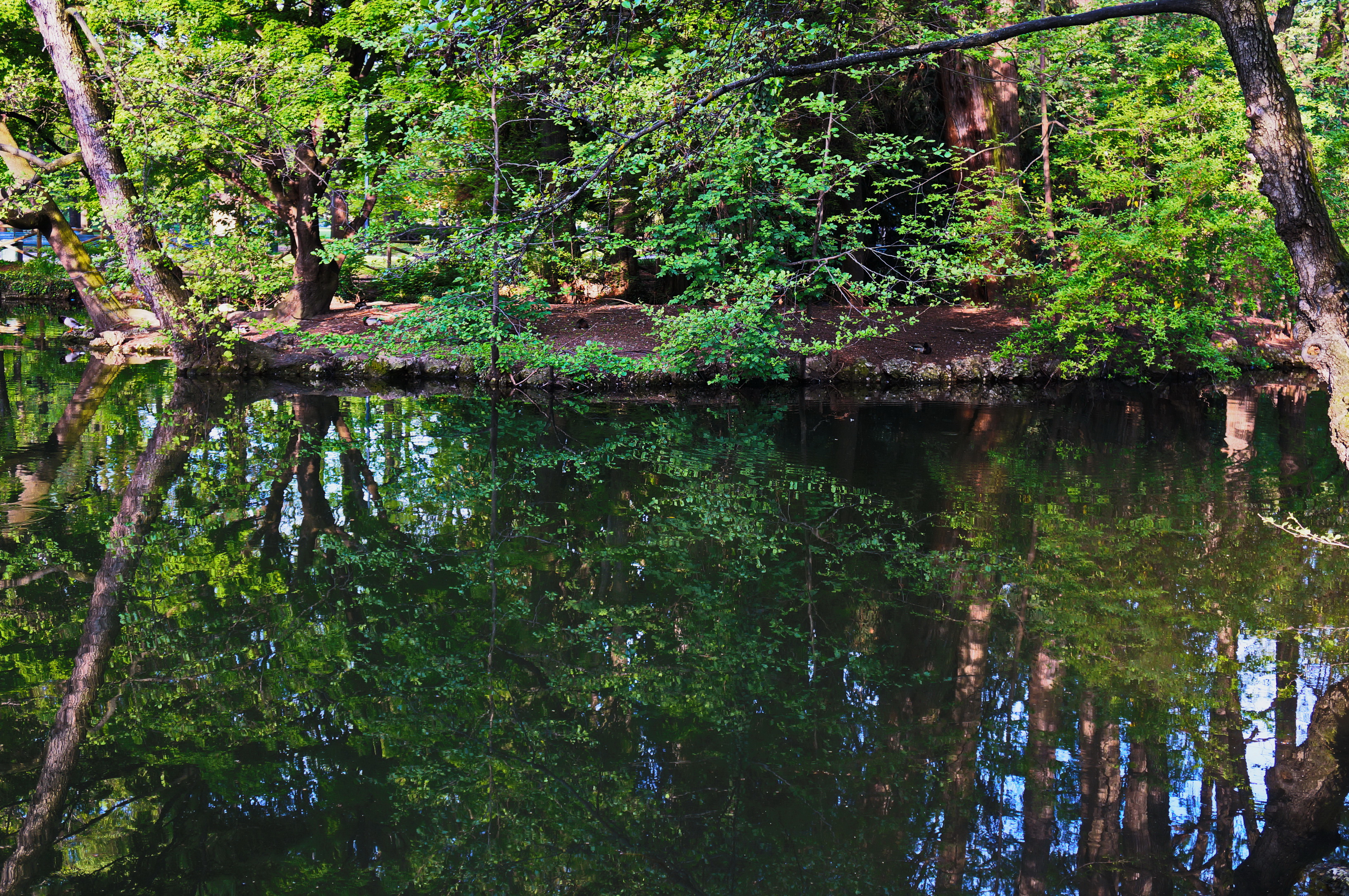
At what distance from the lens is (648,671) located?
191 inches

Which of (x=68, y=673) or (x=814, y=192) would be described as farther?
(x=814, y=192)

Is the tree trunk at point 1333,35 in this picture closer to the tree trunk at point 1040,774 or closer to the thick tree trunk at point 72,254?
the tree trunk at point 1040,774

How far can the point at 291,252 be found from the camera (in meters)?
19.6

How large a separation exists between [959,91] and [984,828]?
610 inches

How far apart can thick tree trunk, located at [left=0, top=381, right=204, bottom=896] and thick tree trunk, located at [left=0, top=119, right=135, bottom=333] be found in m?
10.3

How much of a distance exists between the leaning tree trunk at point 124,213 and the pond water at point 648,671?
6357 millimetres

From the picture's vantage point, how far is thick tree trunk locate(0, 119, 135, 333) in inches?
658

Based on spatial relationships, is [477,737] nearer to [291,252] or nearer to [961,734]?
[961,734]

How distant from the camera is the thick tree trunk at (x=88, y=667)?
3.37 meters

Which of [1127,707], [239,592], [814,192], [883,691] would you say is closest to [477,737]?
[883,691]

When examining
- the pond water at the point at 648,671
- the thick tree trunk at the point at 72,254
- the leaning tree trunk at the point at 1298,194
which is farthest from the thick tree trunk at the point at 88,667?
the thick tree trunk at the point at 72,254

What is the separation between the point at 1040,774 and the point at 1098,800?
24 cm

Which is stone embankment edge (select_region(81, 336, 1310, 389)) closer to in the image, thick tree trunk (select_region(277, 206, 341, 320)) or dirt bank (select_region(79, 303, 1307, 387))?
dirt bank (select_region(79, 303, 1307, 387))

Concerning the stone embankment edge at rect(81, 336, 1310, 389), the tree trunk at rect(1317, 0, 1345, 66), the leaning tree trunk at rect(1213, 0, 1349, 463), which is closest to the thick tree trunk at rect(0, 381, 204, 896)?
the leaning tree trunk at rect(1213, 0, 1349, 463)
